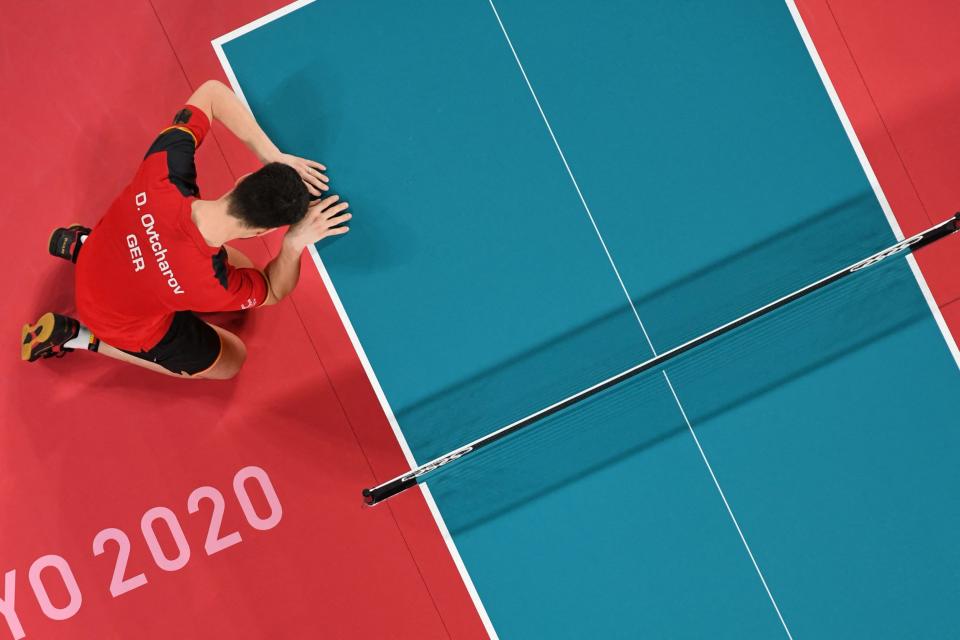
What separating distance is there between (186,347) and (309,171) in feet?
3.92

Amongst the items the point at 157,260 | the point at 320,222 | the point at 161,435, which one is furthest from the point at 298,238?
the point at 161,435

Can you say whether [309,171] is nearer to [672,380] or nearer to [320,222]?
[320,222]

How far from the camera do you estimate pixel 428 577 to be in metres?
4.23

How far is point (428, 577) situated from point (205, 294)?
215cm

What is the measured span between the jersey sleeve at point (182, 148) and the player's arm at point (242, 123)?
0.41 ft

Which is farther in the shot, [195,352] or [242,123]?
[195,352]

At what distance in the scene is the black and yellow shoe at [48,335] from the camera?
4.08 meters

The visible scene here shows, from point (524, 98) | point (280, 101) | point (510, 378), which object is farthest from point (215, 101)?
point (510, 378)

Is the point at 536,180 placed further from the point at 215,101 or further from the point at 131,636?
the point at 131,636

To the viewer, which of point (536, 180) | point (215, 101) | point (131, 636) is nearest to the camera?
point (215, 101)

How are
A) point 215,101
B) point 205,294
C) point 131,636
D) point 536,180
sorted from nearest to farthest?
point 205,294 → point 215,101 → point 536,180 → point 131,636

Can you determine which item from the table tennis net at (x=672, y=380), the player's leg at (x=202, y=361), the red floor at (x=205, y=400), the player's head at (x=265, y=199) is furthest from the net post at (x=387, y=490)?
the player's head at (x=265, y=199)

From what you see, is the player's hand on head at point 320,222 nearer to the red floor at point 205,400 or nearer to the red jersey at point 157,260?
the red jersey at point 157,260

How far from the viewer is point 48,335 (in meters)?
4.08
